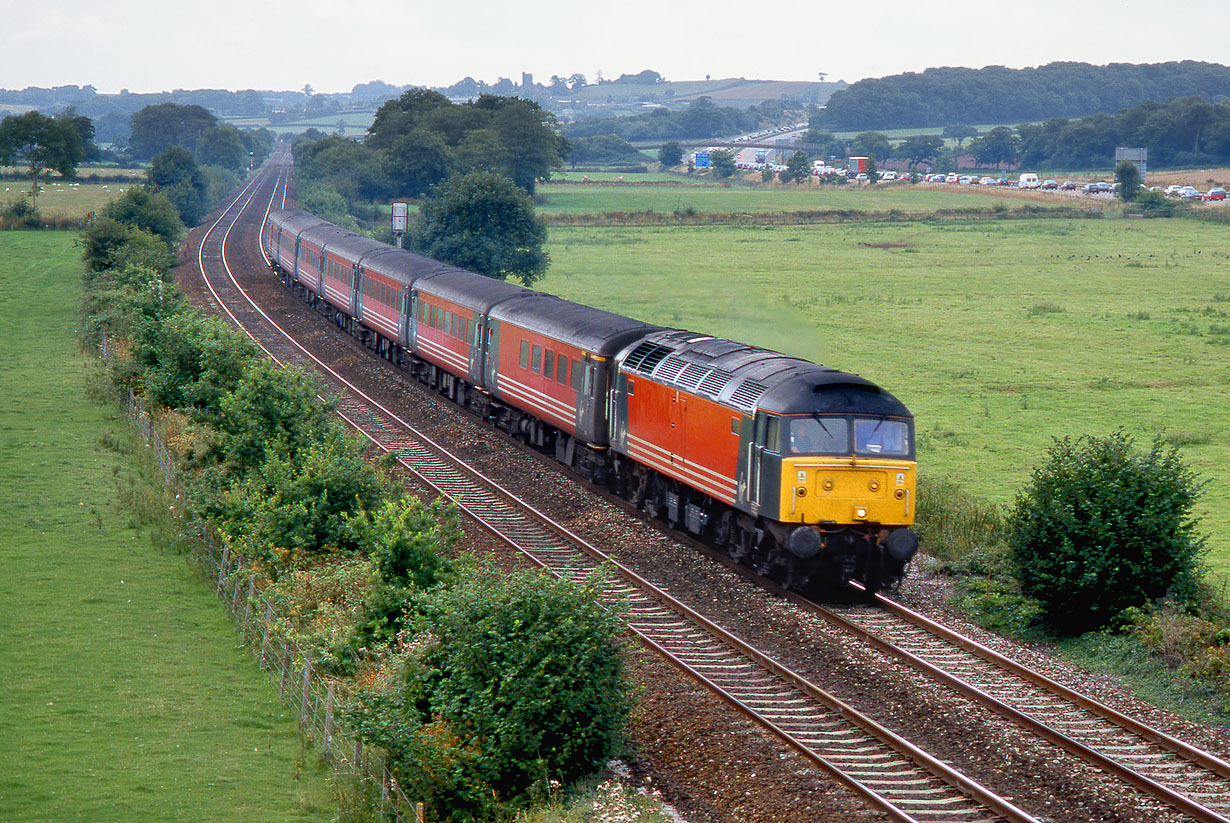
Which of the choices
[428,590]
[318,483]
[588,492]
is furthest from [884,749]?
[588,492]

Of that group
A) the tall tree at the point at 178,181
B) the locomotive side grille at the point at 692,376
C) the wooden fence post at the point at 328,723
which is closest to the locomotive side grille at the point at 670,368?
the locomotive side grille at the point at 692,376

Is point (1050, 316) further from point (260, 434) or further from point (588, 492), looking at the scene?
point (260, 434)

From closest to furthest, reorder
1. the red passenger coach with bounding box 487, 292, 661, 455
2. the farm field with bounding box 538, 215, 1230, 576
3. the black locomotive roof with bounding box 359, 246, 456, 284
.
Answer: the red passenger coach with bounding box 487, 292, 661, 455 → the farm field with bounding box 538, 215, 1230, 576 → the black locomotive roof with bounding box 359, 246, 456, 284

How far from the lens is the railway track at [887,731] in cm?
1335

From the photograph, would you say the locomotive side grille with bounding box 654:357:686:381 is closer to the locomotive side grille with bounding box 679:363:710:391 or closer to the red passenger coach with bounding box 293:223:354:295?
the locomotive side grille with bounding box 679:363:710:391

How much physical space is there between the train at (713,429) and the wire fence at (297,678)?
763cm

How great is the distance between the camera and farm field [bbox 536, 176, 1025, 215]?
5079 inches

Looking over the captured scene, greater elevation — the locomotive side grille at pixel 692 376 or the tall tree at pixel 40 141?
the tall tree at pixel 40 141

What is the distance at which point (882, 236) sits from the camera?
3979 inches

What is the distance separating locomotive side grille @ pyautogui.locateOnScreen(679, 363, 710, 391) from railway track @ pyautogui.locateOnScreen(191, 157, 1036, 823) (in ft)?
11.4

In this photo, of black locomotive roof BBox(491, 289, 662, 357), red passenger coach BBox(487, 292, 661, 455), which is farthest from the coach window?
black locomotive roof BBox(491, 289, 662, 357)

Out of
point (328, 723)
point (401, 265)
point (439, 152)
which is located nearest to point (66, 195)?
point (439, 152)

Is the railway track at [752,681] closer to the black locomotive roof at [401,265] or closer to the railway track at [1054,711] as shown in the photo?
the railway track at [1054,711]

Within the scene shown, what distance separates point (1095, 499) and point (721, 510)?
6.41 metres
